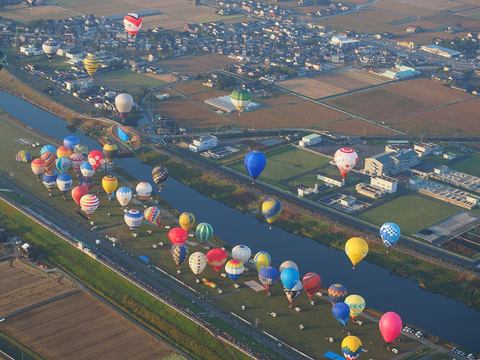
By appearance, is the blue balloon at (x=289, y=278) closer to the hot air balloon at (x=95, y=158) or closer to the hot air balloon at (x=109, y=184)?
the hot air balloon at (x=109, y=184)

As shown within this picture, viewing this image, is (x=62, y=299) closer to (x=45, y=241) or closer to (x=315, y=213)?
(x=45, y=241)

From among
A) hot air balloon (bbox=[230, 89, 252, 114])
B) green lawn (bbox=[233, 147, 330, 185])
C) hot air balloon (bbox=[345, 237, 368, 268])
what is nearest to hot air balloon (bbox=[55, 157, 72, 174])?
green lawn (bbox=[233, 147, 330, 185])

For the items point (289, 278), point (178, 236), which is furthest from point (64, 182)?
point (289, 278)

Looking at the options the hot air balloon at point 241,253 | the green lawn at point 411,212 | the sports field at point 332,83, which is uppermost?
the hot air balloon at point 241,253

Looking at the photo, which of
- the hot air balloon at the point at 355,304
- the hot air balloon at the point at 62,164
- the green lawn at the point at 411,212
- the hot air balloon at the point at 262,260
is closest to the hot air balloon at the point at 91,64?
the hot air balloon at the point at 62,164

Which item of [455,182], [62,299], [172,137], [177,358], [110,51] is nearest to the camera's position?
[177,358]

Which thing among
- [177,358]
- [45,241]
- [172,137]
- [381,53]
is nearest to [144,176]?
[172,137]

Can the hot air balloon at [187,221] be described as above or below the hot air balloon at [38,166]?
above
